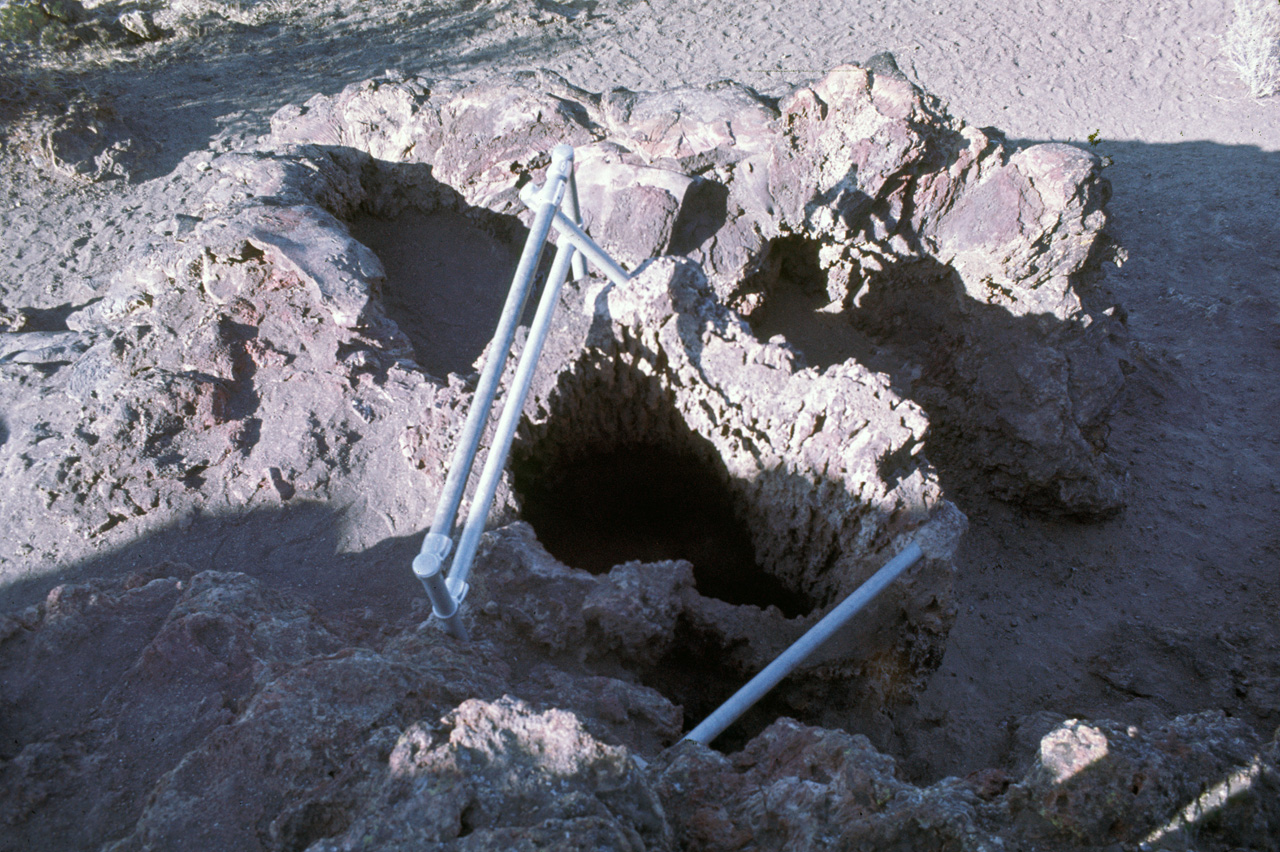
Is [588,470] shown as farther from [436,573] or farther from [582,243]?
[436,573]

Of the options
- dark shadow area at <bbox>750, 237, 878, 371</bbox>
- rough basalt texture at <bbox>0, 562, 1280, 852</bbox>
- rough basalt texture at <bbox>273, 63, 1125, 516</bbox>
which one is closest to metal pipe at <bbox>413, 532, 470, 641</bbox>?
rough basalt texture at <bbox>0, 562, 1280, 852</bbox>

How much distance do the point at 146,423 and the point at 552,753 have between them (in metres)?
2.54

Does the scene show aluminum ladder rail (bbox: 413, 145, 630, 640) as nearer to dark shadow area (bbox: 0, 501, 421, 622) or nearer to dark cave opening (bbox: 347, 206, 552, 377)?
dark shadow area (bbox: 0, 501, 421, 622)

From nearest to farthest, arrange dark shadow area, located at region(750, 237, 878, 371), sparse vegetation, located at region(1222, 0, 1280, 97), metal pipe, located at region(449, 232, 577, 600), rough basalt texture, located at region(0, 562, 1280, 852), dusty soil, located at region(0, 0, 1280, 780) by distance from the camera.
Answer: rough basalt texture, located at region(0, 562, 1280, 852)
metal pipe, located at region(449, 232, 577, 600)
dusty soil, located at region(0, 0, 1280, 780)
dark shadow area, located at region(750, 237, 878, 371)
sparse vegetation, located at region(1222, 0, 1280, 97)

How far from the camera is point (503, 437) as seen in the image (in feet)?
6.42

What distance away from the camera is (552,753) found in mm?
1222

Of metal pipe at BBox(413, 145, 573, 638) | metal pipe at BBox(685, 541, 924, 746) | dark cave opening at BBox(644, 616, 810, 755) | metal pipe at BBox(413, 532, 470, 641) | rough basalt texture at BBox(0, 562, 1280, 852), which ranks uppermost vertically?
metal pipe at BBox(413, 145, 573, 638)

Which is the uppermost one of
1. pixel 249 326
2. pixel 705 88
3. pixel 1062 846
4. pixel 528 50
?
pixel 528 50

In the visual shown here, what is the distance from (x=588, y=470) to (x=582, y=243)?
3.45ft

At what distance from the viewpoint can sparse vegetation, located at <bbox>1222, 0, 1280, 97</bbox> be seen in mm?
6254

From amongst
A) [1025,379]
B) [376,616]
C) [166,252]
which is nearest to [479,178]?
[166,252]

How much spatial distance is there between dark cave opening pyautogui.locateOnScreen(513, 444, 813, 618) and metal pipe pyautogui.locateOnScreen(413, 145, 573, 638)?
992 millimetres

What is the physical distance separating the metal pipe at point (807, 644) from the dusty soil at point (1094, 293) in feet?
2.40

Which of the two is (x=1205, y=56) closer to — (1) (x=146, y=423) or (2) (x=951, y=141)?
(2) (x=951, y=141)
